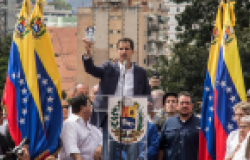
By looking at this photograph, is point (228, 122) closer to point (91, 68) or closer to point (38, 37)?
point (91, 68)

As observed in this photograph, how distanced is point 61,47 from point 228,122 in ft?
277

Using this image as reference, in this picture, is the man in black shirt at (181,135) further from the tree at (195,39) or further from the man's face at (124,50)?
the tree at (195,39)

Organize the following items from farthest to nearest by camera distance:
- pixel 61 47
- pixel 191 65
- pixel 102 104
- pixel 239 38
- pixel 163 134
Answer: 1. pixel 61 47
2. pixel 191 65
3. pixel 239 38
4. pixel 163 134
5. pixel 102 104

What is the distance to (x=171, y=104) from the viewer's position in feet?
28.6

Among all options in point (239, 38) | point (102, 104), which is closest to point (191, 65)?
point (239, 38)

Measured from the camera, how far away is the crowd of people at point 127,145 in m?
6.20

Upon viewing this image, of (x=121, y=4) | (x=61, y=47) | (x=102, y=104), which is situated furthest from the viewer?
(x=61, y=47)

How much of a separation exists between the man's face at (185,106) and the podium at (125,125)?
1894 millimetres

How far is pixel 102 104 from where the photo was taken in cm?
605

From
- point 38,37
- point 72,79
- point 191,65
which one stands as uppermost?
point 38,37

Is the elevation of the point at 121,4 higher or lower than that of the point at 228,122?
higher

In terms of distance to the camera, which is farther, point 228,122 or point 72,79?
point 72,79

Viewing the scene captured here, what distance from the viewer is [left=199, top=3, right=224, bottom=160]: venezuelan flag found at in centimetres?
772

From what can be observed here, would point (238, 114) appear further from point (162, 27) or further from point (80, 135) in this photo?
point (162, 27)
